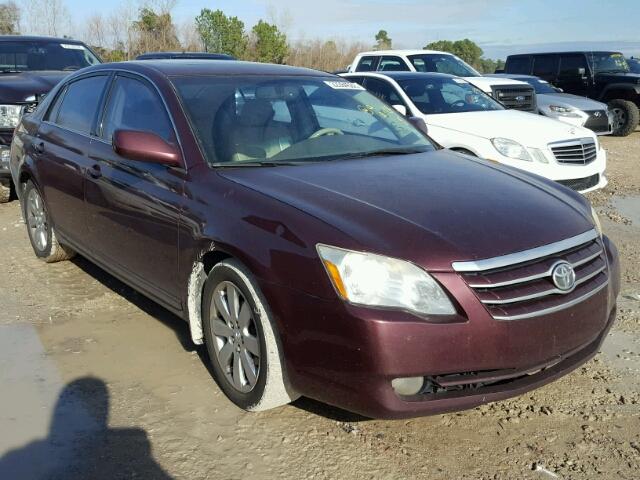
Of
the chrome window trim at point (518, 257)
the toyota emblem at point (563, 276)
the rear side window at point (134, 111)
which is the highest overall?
the rear side window at point (134, 111)

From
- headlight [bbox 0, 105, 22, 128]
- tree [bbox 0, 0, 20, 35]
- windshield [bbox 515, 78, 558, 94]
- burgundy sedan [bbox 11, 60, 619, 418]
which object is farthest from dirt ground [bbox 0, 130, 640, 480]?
tree [bbox 0, 0, 20, 35]

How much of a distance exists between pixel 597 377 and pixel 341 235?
1799 mm

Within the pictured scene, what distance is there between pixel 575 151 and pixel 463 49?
63.1 m

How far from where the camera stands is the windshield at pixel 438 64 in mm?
12680

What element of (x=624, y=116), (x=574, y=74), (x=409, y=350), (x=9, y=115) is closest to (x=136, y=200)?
(x=409, y=350)

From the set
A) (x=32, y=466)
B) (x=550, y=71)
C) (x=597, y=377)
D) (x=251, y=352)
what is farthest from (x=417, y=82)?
(x=550, y=71)

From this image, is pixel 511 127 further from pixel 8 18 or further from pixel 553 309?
pixel 8 18

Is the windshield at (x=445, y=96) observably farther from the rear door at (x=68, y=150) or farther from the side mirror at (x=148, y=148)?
the side mirror at (x=148, y=148)

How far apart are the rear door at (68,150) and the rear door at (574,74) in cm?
→ 1433

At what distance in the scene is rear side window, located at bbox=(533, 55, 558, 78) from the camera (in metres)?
17.3

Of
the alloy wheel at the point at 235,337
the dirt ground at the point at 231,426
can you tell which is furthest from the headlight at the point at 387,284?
the dirt ground at the point at 231,426

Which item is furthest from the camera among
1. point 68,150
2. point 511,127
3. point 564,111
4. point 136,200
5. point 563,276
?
point 564,111

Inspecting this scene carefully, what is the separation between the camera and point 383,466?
2893 mm

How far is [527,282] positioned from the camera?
2832 mm
